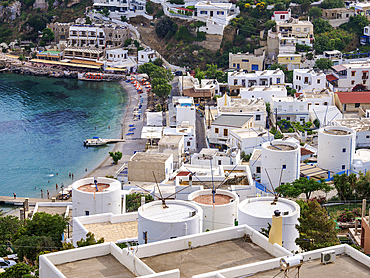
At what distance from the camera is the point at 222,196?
29.2m

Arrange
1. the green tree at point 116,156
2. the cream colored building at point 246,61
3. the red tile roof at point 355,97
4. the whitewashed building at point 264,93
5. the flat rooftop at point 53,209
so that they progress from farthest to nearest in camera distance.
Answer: the cream colored building at point 246,61 < the whitewashed building at point 264,93 < the red tile roof at point 355,97 < the green tree at point 116,156 < the flat rooftop at point 53,209

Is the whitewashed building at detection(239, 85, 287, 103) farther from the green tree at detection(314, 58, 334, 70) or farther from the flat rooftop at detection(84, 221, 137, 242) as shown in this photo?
the flat rooftop at detection(84, 221, 137, 242)

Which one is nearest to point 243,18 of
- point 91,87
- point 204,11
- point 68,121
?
point 204,11

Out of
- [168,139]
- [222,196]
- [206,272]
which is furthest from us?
[168,139]

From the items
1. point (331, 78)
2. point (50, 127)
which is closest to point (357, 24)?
point (331, 78)

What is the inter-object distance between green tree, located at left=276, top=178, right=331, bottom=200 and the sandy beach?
18765 millimetres

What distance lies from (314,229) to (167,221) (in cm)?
812

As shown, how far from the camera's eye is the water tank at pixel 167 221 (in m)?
22.6

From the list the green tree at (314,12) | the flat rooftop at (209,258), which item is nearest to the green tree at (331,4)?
the green tree at (314,12)

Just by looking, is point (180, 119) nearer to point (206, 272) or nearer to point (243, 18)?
point (243, 18)

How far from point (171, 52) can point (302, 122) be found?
115 feet

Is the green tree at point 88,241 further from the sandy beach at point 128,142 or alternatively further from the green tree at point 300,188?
the sandy beach at point 128,142

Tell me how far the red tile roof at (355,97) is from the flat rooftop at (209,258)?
46.7m

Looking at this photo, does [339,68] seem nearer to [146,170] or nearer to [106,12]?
[146,170]
